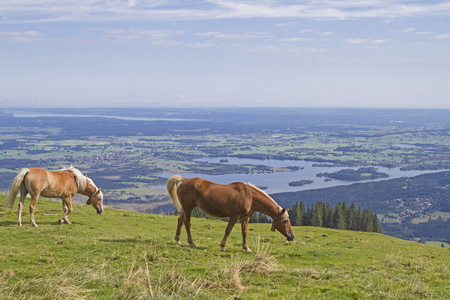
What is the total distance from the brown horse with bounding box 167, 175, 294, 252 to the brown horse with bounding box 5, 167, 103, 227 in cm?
595

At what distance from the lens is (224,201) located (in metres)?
13.7

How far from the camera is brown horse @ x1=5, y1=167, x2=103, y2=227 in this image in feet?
54.1

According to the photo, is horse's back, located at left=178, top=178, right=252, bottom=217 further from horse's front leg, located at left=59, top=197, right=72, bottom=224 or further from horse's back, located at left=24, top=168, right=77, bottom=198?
horse's front leg, located at left=59, top=197, right=72, bottom=224

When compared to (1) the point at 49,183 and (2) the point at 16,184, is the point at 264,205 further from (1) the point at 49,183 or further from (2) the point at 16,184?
(2) the point at 16,184

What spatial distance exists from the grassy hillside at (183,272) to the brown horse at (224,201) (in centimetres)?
96

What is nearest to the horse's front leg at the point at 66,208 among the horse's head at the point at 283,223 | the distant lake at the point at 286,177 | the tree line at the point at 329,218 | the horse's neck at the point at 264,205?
the horse's neck at the point at 264,205

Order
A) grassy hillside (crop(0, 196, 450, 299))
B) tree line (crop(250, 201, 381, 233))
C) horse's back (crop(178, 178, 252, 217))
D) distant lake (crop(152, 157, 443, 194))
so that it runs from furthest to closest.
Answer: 1. distant lake (crop(152, 157, 443, 194))
2. tree line (crop(250, 201, 381, 233))
3. horse's back (crop(178, 178, 252, 217))
4. grassy hillside (crop(0, 196, 450, 299))

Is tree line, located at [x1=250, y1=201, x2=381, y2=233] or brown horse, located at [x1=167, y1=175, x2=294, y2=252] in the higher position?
brown horse, located at [x1=167, y1=175, x2=294, y2=252]

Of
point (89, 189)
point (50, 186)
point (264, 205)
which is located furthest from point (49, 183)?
point (264, 205)

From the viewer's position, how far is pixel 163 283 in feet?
29.1

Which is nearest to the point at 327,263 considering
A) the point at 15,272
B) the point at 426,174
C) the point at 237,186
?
the point at 237,186

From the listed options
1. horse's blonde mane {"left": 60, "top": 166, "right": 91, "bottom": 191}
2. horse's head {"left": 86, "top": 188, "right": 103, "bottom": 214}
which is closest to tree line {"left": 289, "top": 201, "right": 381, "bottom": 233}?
horse's head {"left": 86, "top": 188, "right": 103, "bottom": 214}

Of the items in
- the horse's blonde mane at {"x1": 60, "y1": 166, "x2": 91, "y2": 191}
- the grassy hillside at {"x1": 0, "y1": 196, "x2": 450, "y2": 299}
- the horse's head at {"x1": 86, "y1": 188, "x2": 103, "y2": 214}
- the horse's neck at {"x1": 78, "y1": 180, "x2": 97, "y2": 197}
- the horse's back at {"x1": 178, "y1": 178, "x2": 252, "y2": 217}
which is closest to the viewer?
the grassy hillside at {"x1": 0, "y1": 196, "x2": 450, "y2": 299}

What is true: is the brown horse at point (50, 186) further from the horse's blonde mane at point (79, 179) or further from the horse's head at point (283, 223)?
the horse's head at point (283, 223)
